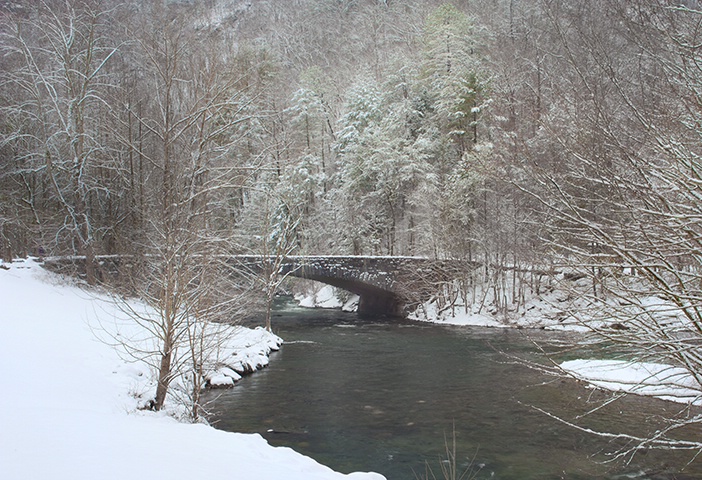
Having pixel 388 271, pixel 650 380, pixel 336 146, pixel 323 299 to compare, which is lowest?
pixel 650 380

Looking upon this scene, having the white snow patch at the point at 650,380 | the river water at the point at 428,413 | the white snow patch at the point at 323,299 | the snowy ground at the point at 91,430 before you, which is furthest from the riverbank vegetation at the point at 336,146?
the white snow patch at the point at 323,299

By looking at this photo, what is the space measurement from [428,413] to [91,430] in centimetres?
630

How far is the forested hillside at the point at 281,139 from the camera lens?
22.5ft

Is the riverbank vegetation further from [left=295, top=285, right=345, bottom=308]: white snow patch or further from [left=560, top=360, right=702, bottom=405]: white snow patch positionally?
[left=295, top=285, right=345, bottom=308]: white snow patch

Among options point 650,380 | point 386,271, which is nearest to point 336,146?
point 386,271

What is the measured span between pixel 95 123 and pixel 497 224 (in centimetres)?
1676

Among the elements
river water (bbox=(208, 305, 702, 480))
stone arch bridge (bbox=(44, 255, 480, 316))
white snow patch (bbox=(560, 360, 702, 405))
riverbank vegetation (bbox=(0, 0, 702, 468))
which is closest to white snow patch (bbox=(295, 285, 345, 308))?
riverbank vegetation (bbox=(0, 0, 702, 468))

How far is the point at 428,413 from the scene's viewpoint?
414 inches

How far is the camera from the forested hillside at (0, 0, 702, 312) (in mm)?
6867

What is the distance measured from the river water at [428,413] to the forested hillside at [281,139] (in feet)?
9.57

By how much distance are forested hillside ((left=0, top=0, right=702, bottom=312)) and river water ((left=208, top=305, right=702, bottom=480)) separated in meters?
2.92

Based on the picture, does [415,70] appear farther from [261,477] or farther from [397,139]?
[261,477]

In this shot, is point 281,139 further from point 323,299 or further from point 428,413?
point 428,413

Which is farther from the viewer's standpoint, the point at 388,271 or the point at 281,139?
the point at 281,139
